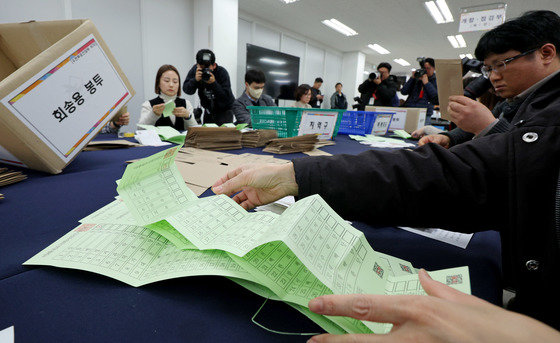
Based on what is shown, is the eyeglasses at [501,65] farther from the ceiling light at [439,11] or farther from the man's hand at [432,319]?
the ceiling light at [439,11]

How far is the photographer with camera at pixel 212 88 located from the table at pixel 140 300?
225 centimetres

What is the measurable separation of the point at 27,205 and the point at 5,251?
220 mm

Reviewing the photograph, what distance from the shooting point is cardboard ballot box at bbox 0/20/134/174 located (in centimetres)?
69

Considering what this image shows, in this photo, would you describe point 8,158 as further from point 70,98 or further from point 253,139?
point 253,139

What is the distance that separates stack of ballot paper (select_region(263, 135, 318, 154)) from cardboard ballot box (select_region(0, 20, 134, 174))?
0.62 metres

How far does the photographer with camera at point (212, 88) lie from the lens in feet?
8.24

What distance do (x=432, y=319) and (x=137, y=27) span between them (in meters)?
4.64

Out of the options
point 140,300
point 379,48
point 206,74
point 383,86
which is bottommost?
point 140,300

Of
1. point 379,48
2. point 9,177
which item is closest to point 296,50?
point 379,48

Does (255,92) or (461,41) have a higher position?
(461,41)

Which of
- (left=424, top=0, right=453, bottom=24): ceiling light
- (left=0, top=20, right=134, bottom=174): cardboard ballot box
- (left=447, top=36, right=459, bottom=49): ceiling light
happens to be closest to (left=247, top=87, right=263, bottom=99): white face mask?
(left=0, top=20, right=134, bottom=174): cardboard ballot box

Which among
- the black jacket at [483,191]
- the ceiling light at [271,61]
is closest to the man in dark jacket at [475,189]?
the black jacket at [483,191]

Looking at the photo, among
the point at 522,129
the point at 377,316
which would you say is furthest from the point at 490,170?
the point at 377,316

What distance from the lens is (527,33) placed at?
1017mm
